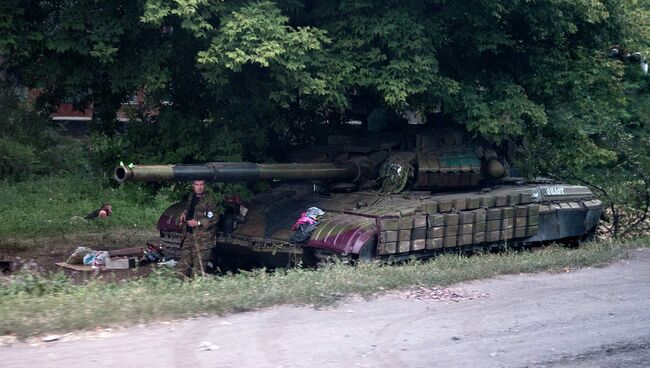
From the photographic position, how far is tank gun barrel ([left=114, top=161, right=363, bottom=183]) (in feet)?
39.0

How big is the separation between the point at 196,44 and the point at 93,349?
7.39m

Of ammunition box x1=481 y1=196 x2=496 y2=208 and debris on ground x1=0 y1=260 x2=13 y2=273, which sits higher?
ammunition box x1=481 y1=196 x2=496 y2=208

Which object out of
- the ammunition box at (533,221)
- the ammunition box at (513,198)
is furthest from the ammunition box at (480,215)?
the ammunition box at (533,221)

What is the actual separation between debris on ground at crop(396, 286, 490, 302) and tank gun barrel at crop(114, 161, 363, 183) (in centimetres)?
358

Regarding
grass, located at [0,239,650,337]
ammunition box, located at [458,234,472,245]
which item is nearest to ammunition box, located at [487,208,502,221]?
ammunition box, located at [458,234,472,245]

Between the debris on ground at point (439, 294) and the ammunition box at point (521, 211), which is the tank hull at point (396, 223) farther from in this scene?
the debris on ground at point (439, 294)

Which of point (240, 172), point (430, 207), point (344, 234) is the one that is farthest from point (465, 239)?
point (240, 172)

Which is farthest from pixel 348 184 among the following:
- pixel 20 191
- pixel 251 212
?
pixel 20 191

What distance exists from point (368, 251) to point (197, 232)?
2.63m

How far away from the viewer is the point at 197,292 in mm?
9266

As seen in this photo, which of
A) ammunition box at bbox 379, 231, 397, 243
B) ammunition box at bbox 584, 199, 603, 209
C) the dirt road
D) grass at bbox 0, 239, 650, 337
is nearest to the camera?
the dirt road

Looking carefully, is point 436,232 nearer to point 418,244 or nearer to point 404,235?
point 418,244

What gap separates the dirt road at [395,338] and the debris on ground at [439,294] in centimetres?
4

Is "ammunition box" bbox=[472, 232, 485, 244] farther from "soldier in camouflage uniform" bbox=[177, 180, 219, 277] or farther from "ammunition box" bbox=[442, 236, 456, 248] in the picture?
"soldier in camouflage uniform" bbox=[177, 180, 219, 277]
